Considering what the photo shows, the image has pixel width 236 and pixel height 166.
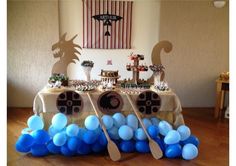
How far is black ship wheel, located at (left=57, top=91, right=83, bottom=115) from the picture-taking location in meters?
2.63

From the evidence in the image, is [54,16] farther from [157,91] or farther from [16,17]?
[157,91]

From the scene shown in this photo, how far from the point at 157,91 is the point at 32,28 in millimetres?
2525

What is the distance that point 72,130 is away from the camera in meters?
2.51

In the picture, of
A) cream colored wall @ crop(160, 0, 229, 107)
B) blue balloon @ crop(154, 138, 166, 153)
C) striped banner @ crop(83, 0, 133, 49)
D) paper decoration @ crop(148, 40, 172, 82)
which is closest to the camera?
blue balloon @ crop(154, 138, 166, 153)

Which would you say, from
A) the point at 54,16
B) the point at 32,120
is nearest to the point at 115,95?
the point at 32,120

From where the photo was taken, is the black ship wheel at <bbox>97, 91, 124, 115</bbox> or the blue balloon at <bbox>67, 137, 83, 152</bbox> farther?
the black ship wheel at <bbox>97, 91, 124, 115</bbox>

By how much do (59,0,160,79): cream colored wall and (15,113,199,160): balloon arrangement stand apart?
6.21ft

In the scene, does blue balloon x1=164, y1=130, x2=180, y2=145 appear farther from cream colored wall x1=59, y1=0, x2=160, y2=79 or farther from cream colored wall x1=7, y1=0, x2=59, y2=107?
cream colored wall x1=7, y1=0, x2=59, y2=107

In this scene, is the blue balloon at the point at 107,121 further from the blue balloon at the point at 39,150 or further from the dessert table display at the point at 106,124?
the blue balloon at the point at 39,150

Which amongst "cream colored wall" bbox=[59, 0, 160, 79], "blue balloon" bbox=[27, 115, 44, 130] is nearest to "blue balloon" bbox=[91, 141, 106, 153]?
"blue balloon" bbox=[27, 115, 44, 130]

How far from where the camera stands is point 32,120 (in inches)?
100

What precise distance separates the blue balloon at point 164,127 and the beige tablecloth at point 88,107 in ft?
0.48

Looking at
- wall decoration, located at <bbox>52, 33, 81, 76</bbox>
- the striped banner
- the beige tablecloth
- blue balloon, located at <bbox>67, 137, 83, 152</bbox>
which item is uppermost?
the striped banner

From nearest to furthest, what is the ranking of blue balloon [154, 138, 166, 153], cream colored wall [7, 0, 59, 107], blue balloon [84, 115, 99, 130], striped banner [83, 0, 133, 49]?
blue balloon [84, 115, 99, 130] < blue balloon [154, 138, 166, 153] < cream colored wall [7, 0, 59, 107] < striped banner [83, 0, 133, 49]
